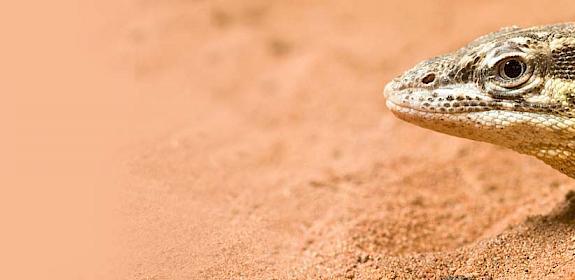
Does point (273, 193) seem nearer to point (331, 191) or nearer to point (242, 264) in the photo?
point (331, 191)

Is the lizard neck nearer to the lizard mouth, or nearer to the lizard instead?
the lizard

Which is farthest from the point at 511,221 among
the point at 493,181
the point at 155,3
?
the point at 155,3

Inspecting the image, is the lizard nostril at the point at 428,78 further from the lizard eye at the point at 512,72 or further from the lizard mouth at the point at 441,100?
the lizard eye at the point at 512,72

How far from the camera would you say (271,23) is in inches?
457

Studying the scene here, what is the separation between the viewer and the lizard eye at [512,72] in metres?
5.38

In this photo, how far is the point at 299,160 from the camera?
8320 millimetres

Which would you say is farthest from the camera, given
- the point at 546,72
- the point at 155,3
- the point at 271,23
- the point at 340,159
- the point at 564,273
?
the point at 155,3

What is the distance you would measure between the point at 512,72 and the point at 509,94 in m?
0.16

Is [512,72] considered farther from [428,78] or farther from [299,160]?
[299,160]

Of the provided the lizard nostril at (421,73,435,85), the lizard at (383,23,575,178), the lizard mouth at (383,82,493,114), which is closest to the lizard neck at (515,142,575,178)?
the lizard at (383,23,575,178)

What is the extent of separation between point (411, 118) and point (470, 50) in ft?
2.33

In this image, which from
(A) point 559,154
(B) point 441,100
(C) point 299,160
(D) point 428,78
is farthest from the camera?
(C) point 299,160

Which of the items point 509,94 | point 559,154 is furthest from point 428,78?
point 559,154

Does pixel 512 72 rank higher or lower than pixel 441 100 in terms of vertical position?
higher
